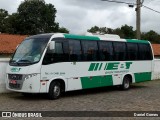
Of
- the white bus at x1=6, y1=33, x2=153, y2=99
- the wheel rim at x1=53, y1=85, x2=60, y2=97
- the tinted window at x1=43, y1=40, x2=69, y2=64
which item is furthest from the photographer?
the wheel rim at x1=53, y1=85, x2=60, y2=97

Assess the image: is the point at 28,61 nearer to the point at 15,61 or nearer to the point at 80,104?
the point at 15,61

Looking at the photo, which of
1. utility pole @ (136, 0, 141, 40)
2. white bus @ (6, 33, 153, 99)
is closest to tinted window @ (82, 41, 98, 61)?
white bus @ (6, 33, 153, 99)

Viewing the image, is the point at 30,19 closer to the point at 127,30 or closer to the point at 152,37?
the point at 127,30

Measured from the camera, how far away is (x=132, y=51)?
21719 mm

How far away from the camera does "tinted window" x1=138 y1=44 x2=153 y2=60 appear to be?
2248cm

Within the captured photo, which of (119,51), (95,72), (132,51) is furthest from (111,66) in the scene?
(132,51)

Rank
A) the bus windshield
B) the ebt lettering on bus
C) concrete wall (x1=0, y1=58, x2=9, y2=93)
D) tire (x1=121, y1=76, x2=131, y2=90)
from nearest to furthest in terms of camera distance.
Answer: the bus windshield
concrete wall (x1=0, y1=58, x2=9, y2=93)
the ebt lettering on bus
tire (x1=121, y1=76, x2=131, y2=90)

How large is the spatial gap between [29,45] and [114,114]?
5.69 metres

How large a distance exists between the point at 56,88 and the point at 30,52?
1915 millimetres

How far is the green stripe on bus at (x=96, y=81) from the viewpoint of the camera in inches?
699

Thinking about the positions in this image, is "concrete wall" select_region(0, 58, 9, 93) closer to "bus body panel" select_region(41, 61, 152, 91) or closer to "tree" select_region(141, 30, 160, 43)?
"bus body panel" select_region(41, 61, 152, 91)

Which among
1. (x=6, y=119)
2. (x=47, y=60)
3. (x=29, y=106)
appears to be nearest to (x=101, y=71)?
(x=47, y=60)

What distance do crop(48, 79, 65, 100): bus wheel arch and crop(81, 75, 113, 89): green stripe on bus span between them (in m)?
1.46

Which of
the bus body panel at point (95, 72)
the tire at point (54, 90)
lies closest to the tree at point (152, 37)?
the bus body panel at point (95, 72)
